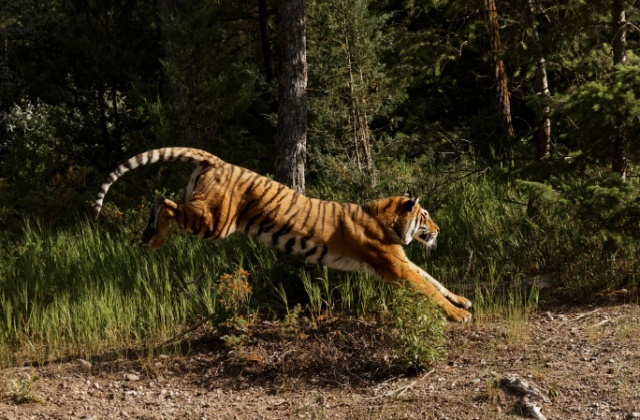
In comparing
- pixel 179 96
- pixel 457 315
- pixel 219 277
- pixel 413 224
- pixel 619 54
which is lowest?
pixel 457 315

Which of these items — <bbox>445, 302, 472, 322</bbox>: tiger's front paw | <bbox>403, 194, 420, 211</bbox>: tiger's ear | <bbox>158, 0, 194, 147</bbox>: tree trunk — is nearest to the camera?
<bbox>445, 302, 472, 322</bbox>: tiger's front paw

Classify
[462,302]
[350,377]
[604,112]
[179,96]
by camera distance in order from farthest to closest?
[179,96], [462,302], [604,112], [350,377]

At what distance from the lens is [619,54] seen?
8000 millimetres

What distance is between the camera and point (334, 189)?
34.5ft

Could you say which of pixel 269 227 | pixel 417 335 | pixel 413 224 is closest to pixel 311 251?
pixel 269 227

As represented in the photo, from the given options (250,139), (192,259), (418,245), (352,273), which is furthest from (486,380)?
(250,139)

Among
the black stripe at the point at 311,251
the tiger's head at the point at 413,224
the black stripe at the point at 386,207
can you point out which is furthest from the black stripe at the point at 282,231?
the tiger's head at the point at 413,224

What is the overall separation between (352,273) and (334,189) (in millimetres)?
2999

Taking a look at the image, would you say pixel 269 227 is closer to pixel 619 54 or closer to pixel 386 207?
pixel 386 207

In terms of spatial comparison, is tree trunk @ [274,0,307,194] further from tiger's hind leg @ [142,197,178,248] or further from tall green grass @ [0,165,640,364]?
tiger's hind leg @ [142,197,178,248]

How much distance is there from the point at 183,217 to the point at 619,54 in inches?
178

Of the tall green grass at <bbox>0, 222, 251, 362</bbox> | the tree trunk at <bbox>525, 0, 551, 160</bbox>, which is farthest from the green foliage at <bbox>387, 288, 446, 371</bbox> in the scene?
the tree trunk at <bbox>525, 0, 551, 160</bbox>

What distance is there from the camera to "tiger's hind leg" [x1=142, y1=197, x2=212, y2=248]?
6875mm

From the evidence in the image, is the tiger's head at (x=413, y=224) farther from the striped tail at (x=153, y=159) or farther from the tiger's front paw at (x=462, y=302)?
the striped tail at (x=153, y=159)
